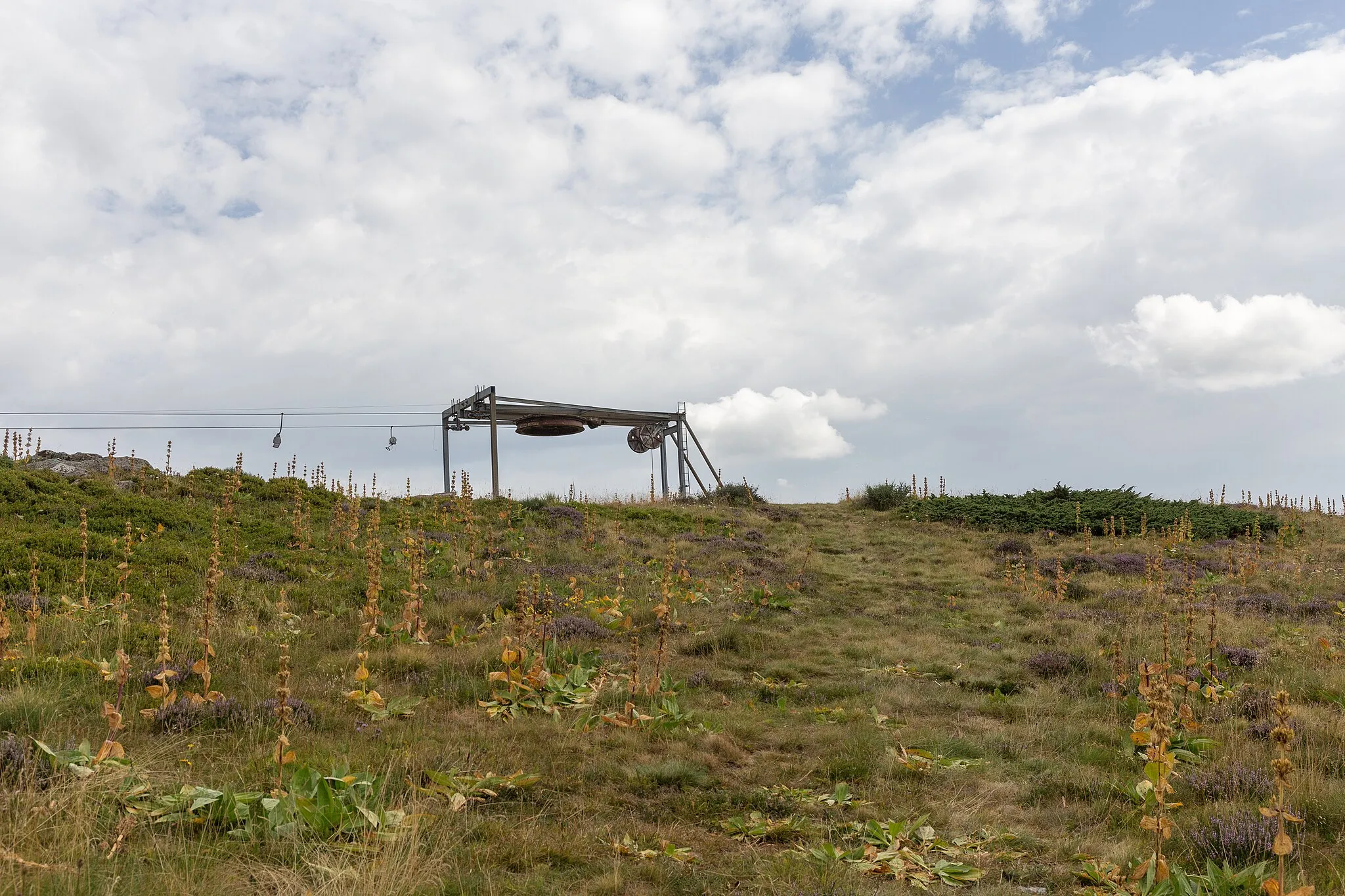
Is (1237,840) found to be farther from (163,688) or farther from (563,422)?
(563,422)

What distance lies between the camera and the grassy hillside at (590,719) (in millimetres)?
4590

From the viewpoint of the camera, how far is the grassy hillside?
4.59 meters

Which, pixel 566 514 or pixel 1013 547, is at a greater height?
pixel 566 514

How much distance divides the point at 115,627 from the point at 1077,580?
50.7 feet

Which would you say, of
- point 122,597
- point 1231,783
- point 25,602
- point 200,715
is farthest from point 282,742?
point 25,602

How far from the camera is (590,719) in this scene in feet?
24.4

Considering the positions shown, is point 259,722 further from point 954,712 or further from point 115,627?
point 954,712

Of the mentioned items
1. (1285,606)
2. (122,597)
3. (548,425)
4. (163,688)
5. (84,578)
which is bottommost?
(1285,606)

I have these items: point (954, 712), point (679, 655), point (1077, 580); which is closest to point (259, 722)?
point (679, 655)

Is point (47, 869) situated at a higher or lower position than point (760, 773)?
higher

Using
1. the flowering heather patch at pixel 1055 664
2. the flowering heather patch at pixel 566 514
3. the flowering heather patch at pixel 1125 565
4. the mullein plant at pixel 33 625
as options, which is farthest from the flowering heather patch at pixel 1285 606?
the mullein plant at pixel 33 625

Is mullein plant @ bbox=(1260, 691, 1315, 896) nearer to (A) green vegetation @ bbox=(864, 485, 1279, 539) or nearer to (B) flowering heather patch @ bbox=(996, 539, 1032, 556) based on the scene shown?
(B) flowering heather patch @ bbox=(996, 539, 1032, 556)

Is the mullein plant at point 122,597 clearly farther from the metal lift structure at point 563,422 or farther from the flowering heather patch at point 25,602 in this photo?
the metal lift structure at point 563,422

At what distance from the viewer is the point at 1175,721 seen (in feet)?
23.7
